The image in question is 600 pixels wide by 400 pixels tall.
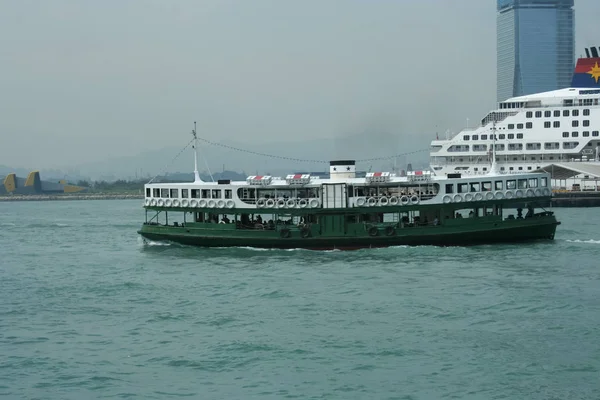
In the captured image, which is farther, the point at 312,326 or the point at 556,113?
the point at 556,113

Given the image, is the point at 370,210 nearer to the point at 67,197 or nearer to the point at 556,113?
the point at 556,113

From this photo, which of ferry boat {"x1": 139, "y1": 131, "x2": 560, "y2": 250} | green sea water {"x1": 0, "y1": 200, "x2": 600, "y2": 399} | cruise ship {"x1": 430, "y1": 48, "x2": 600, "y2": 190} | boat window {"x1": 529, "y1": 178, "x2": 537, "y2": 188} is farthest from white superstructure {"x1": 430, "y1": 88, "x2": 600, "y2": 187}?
green sea water {"x1": 0, "y1": 200, "x2": 600, "y2": 399}

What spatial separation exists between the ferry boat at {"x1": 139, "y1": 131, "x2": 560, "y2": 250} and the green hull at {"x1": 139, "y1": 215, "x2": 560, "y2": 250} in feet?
0.13

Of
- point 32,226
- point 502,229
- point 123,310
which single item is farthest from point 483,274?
point 32,226

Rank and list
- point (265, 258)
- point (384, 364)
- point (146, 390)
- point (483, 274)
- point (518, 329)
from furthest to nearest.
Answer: point (265, 258) → point (483, 274) → point (518, 329) → point (384, 364) → point (146, 390)

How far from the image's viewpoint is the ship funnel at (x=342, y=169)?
119 ft

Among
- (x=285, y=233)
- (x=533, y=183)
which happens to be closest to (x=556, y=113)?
(x=533, y=183)

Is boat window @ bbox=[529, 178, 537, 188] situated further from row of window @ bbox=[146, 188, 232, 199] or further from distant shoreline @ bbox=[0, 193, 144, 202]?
distant shoreline @ bbox=[0, 193, 144, 202]

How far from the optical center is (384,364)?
1709 cm

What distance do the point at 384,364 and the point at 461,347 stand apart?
2.02m

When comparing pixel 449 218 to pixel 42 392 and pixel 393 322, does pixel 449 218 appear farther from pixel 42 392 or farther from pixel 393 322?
pixel 42 392

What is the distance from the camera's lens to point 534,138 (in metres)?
72.5

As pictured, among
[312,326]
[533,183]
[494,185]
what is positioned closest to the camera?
[312,326]

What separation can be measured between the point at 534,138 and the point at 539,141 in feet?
1.70
